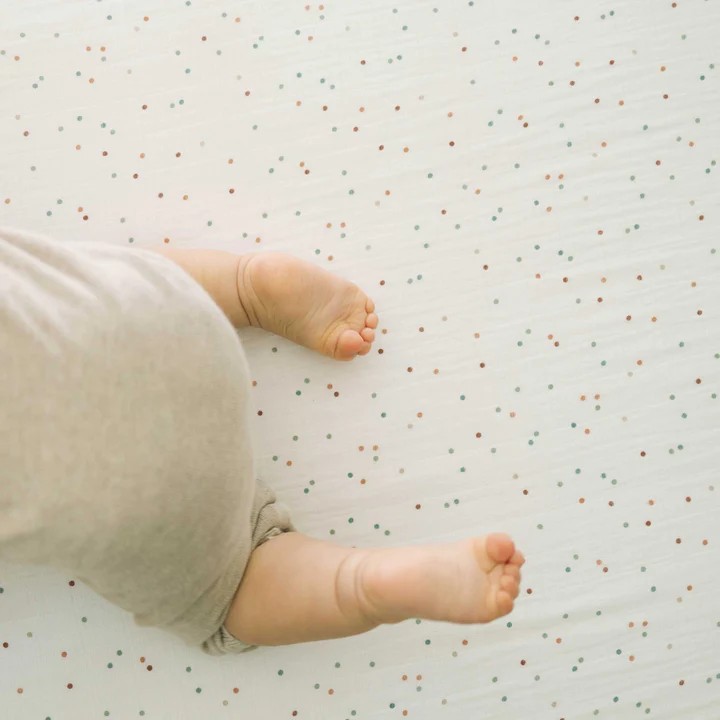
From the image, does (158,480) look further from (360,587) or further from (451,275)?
(451,275)

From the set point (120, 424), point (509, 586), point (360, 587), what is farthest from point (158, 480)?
point (509, 586)

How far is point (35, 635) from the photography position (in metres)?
0.99

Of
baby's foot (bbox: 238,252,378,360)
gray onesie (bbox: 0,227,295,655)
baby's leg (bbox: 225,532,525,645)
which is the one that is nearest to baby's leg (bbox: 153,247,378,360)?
baby's foot (bbox: 238,252,378,360)

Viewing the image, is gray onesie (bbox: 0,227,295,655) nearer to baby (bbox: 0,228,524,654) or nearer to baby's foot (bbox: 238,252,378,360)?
baby (bbox: 0,228,524,654)

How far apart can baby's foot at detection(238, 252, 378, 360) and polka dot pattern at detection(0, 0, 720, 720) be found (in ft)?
0.12

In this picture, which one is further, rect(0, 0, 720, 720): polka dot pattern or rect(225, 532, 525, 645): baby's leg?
rect(0, 0, 720, 720): polka dot pattern

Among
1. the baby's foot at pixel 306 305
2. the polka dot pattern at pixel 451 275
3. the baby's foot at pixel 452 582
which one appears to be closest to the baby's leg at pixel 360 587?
the baby's foot at pixel 452 582

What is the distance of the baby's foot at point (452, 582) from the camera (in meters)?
0.80

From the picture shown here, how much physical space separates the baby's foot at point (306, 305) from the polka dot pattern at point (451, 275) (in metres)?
0.04

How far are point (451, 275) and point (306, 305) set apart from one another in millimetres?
187

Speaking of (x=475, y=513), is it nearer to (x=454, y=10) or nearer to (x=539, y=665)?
(x=539, y=665)

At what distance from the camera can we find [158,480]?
0.79 metres

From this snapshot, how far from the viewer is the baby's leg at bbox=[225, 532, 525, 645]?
0.81 metres

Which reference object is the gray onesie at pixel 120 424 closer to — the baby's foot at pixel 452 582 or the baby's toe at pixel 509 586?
the baby's foot at pixel 452 582
